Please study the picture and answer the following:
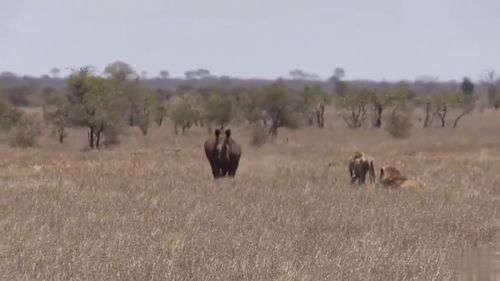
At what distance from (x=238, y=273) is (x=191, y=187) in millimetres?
8609

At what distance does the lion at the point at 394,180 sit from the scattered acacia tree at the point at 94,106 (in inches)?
1076

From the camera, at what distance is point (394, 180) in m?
17.5

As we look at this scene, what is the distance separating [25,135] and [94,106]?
3.79m

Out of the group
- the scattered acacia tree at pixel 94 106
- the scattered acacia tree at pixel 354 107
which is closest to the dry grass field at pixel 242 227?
the scattered acacia tree at pixel 94 106

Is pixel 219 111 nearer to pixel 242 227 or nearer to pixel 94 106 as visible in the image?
pixel 94 106

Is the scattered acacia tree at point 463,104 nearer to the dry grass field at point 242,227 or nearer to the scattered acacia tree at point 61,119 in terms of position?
the scattered acacia tree at point 61,119

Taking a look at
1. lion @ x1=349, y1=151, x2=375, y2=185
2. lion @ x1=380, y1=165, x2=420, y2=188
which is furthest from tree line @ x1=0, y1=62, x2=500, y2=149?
lion @ x1=380, y1=165, x2=420, y2=188

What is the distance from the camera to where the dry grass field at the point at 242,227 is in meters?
7.79

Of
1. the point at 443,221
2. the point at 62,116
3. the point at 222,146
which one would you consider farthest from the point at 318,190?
the point at 62,116

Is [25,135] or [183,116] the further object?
[183,116]

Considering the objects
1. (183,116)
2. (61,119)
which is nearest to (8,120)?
(61,119)

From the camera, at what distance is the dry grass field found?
→ 25.6 ft

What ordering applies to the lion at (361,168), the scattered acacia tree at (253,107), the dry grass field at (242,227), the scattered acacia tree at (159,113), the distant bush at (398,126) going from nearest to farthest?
the dry grass field at (242,227), the lion at (361,168), the distant bush at (398,126), the scattered acacia tree at (253,107), the scattered acacia tree at (159,113)

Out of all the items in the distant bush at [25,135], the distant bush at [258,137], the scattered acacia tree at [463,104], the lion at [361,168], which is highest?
the lion at [361,168]
